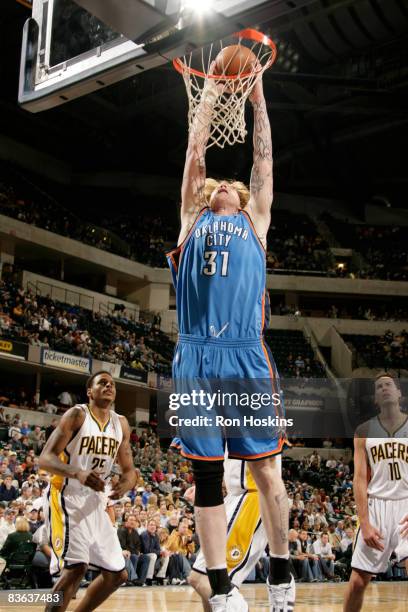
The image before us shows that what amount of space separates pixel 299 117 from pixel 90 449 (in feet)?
81.1

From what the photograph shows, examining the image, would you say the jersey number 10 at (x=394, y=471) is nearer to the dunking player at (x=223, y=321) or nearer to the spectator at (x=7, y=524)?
the dunking player at (x=223, y=321)

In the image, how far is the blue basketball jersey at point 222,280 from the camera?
12.9ft

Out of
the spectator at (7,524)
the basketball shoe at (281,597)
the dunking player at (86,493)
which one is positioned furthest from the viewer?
the spectator at (7,524)

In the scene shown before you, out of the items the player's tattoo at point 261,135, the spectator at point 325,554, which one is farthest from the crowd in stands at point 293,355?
the player's tattoo at point 261,135

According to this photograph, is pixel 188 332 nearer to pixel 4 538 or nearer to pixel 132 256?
pixel 4 538

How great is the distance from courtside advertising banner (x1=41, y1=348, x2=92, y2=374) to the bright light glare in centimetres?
1831

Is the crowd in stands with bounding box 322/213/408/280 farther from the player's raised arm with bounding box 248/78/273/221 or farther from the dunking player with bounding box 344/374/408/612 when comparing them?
the player's raised arm with bounding box 248/78/273/221

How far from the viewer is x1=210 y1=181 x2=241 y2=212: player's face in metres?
4.17

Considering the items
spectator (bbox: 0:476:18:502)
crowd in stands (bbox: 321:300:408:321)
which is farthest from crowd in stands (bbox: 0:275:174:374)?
spectator (bbox: 0:476:18:502)

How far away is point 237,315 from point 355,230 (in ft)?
100.0

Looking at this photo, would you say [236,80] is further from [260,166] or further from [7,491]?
[7,491]

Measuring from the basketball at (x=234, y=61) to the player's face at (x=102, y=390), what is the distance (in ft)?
8.00

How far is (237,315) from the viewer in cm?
393

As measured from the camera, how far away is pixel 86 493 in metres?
5.57
